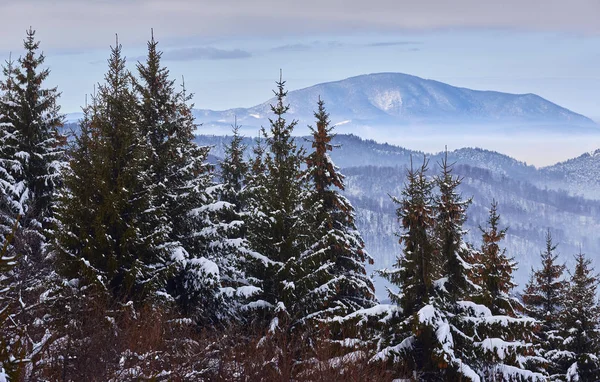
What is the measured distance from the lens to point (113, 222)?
14.5 metres

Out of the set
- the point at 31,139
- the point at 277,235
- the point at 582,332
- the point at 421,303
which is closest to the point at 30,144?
the point at 31,139

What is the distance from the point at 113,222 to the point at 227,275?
640 cm

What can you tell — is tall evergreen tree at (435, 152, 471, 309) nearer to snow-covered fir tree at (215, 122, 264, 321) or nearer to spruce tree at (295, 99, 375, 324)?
spruce tree at (295, 99, 375, 324)

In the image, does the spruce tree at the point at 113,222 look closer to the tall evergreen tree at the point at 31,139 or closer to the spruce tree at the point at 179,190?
the spruce tree at the point at 179,190

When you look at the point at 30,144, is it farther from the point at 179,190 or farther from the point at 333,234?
the point at 333,234

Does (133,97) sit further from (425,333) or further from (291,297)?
(425,333)

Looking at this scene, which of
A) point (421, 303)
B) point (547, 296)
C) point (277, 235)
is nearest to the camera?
point (421, 303)

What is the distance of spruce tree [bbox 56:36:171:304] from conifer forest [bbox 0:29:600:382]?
0.04 meters

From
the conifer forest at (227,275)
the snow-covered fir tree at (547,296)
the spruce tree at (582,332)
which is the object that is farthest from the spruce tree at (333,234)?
the snow-covered fir tree at (547,296)

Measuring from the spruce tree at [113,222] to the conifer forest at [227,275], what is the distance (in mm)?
43

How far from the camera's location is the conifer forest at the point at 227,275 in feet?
37.2

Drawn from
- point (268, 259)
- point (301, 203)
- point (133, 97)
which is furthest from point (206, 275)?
point (133, 97)

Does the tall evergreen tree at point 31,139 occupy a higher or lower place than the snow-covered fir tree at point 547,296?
higher

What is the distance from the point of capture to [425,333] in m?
13.2
